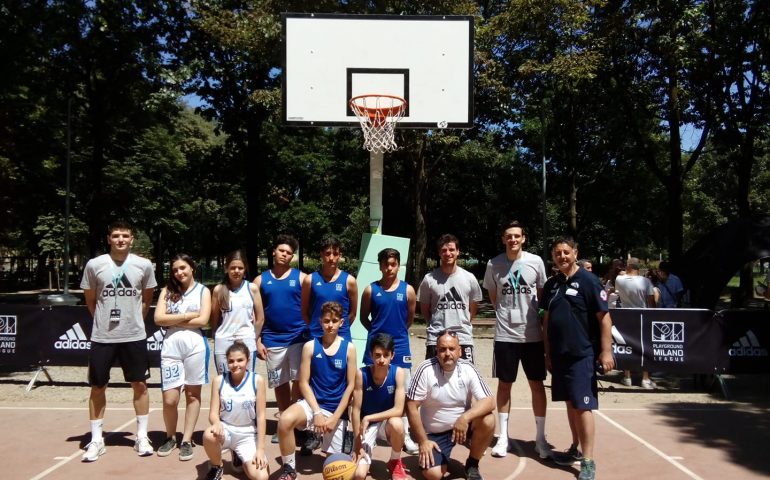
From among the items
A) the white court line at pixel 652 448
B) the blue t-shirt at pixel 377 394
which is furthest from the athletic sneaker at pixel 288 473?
the white court line at pixel 652 448

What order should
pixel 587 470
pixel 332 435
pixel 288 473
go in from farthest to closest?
pixel 332 435, pixel 587 470, pixel 288 473

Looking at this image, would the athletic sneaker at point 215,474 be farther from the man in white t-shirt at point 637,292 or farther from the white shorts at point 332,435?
the man in white t-shirt at point 637,292

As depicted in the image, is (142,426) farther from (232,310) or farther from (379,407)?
(379,407)

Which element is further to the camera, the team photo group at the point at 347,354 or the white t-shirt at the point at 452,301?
the white t-shirt at the point at 452,301

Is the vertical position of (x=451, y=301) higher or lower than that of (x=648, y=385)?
higher

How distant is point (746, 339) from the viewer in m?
8.31

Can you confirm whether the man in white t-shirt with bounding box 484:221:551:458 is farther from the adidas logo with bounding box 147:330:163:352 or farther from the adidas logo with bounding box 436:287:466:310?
the adidas logo with bounding box 147:330:163:352

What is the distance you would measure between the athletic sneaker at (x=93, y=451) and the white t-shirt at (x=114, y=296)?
0.92 meters

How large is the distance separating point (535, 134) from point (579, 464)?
20270 millimetres

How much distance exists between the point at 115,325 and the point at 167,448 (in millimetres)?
1220

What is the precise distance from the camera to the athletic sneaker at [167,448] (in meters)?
5.46

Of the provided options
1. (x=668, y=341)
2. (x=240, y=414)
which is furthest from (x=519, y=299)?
(x=668, y=341)

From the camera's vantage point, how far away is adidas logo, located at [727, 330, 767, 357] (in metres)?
8.28

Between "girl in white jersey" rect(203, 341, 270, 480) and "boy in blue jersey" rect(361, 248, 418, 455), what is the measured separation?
3.71 ft
